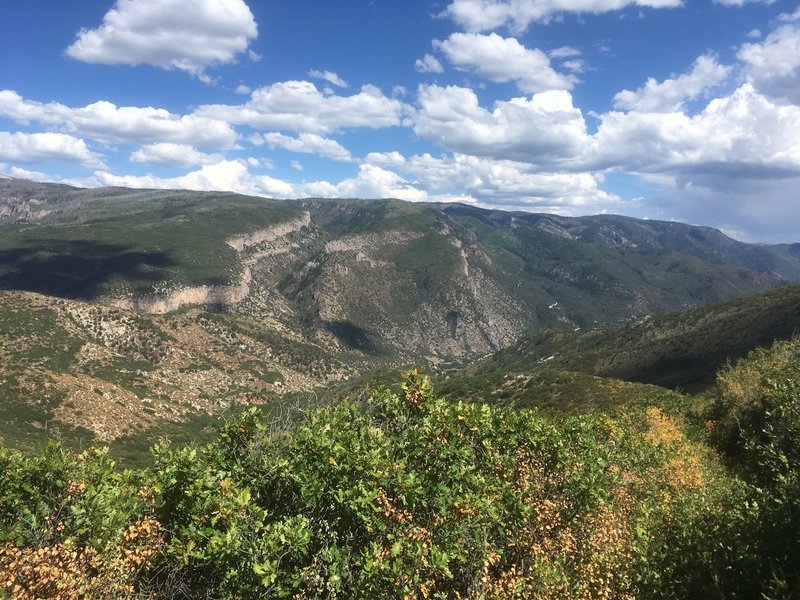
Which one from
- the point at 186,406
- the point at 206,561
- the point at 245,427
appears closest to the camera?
the point at 206,561

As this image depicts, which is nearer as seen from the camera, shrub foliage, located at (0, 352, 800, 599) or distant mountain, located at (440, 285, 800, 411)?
shrub foliage, located at (0, 352, 800, 599)

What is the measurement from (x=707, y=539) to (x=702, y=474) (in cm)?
1425

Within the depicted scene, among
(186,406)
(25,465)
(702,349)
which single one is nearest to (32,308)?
(186,406)

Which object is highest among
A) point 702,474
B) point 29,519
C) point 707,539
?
point 707,539

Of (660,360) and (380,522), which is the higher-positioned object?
(380,522)

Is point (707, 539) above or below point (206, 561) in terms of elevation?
above

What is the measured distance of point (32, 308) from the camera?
530 feet

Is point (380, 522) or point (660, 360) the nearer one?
point (380, 522)

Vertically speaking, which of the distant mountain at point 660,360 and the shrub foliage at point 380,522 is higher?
the shrub foliage at point 380,522

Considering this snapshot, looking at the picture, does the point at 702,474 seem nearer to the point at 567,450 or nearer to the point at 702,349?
the point at 567,450

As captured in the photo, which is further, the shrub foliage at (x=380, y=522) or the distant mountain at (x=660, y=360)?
the distant mountain at (x=660, y=360)

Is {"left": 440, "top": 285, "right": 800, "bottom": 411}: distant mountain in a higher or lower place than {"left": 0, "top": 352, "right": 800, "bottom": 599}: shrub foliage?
lower

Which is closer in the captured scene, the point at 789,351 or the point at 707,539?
the point at 707,539

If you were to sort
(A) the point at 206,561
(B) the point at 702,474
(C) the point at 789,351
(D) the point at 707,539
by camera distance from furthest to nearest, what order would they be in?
(C) the point at 789,351, (B) the point at 702,474, (A) the point at 206,561, (D) the point at 707,539
